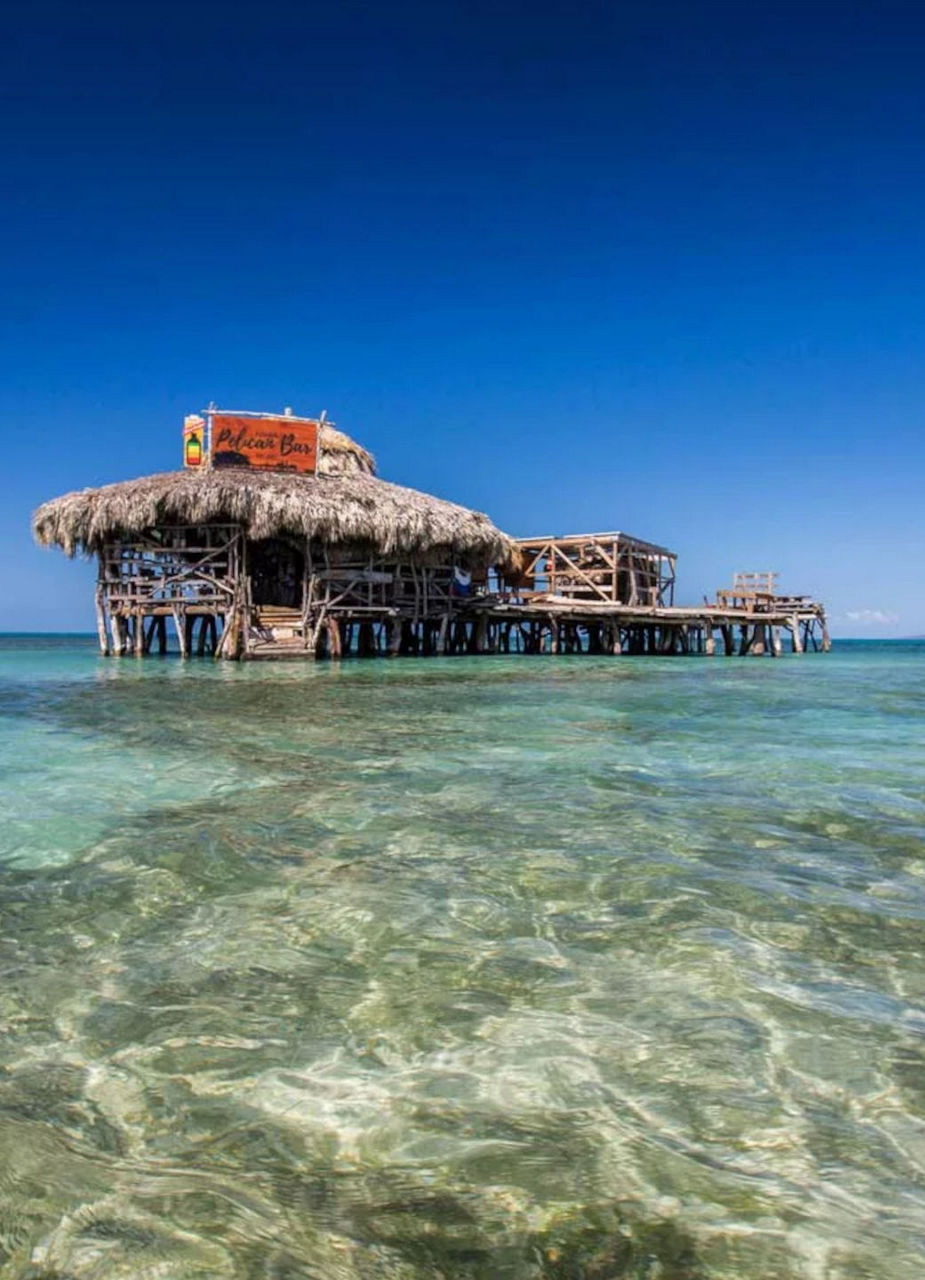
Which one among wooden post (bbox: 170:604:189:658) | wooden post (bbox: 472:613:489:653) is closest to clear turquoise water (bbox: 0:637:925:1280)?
wooden post (bbox: 170:604:189:658)

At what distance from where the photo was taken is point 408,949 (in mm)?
2941

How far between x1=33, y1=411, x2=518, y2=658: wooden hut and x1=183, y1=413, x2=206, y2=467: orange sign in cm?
4

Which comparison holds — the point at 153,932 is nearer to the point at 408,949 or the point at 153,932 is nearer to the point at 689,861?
the point at 408,949

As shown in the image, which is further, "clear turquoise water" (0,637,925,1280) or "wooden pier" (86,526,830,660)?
"wooden pier" (86,526,830,660)

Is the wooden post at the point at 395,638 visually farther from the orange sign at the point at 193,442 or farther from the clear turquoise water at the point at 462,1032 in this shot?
the clear turquoise water at the point at 462,1032

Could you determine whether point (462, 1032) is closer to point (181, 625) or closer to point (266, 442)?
point (181, 625)

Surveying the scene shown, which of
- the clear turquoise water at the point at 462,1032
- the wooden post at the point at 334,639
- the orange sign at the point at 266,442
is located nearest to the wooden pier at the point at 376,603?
the wooden post at the point at 334,639

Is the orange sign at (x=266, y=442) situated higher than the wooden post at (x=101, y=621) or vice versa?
the orange sign at (x=266, y=442)

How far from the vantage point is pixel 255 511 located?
1925 centimetres

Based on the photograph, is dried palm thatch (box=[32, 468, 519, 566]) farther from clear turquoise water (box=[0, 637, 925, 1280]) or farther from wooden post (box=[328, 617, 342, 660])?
clear turquoise water (box=[0, 637, 925, 1280])

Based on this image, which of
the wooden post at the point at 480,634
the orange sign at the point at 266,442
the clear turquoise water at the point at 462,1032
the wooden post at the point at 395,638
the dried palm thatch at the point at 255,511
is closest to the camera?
the clear turquoise water at the point at 462,1032

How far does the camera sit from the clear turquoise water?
163 centimetres

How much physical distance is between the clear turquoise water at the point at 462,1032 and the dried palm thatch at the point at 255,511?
47.4 ft

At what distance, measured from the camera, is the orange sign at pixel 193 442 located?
70.8 feet
